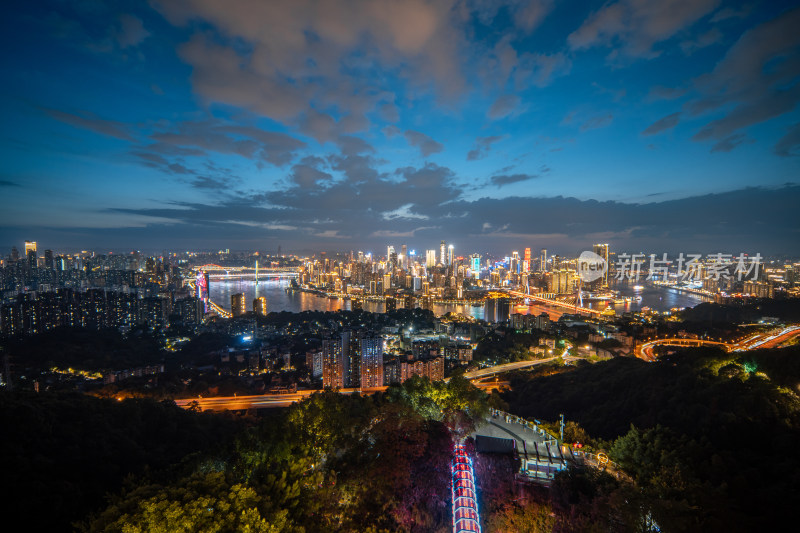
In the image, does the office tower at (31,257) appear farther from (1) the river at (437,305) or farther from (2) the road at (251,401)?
(2) the road at (251,401)

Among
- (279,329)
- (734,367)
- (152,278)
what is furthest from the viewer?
(152,278)

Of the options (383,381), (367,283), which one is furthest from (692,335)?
(367,283)

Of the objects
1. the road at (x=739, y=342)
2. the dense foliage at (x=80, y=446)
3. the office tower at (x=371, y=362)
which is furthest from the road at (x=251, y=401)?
the road at (x=739, y=342)

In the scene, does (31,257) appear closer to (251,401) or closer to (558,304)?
(251,401)

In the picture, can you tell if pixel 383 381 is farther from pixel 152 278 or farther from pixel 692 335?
pixel 152 278

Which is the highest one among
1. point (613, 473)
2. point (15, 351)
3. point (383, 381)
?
point (613, 473)

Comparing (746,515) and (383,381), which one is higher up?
(746,515)
